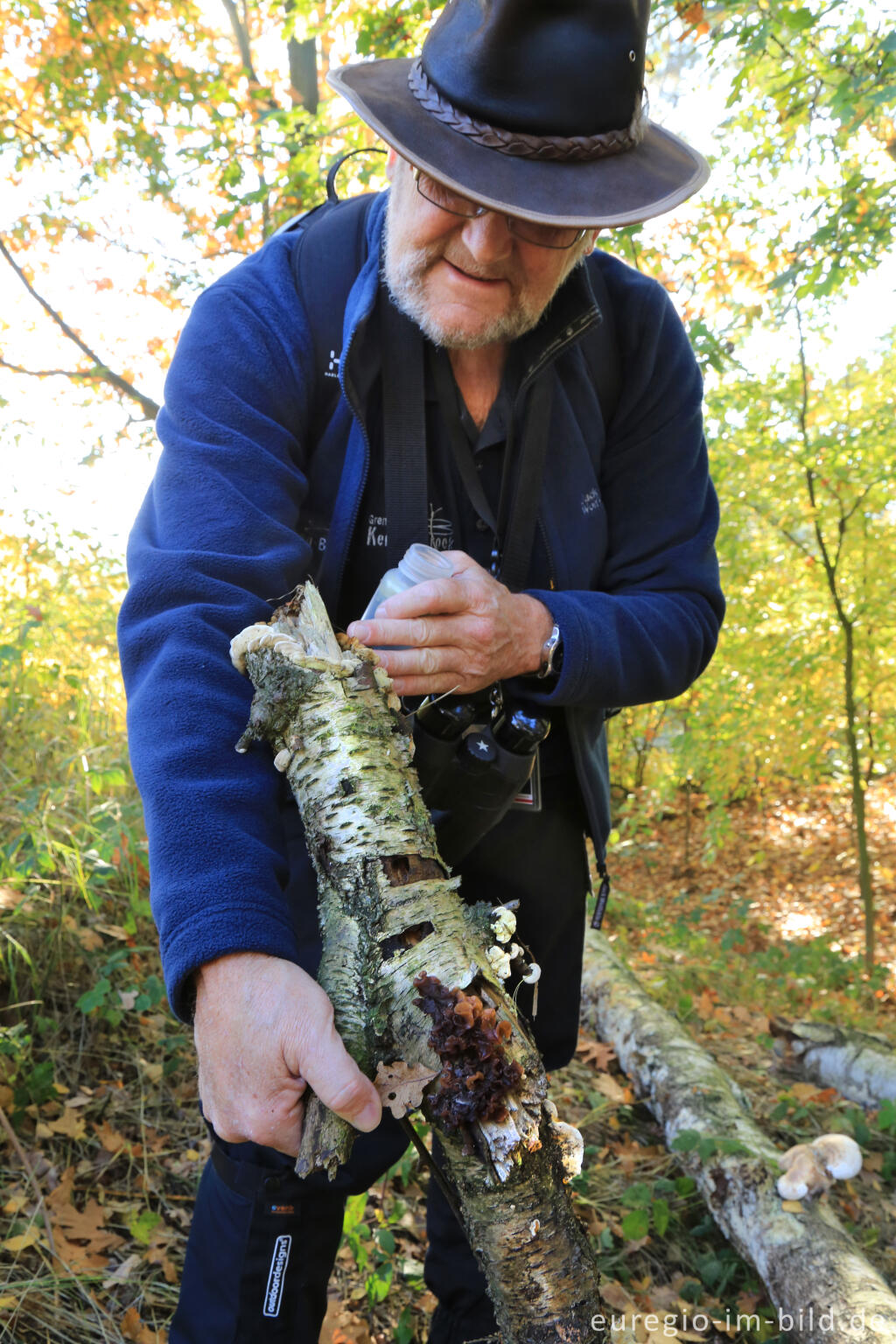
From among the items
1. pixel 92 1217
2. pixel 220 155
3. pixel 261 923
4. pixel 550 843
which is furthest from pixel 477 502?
pixel 220 155

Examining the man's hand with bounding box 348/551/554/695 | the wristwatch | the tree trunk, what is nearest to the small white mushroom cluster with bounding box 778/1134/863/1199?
the tree trunk

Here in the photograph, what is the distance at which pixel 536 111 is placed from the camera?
5.27ft

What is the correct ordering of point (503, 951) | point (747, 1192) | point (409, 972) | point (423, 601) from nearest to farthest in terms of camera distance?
1. point (409, 972)
2. point (503, 951)
3. point (423, 601)
4. point (747, 1192)

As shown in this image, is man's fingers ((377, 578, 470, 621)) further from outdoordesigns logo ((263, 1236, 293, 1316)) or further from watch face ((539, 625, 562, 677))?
outdoordesigns logo ((263, 1236, 293, 1316))

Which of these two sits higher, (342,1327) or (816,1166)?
(816,1166)

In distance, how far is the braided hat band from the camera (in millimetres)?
1614

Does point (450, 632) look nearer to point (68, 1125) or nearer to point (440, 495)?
point (440, 495)

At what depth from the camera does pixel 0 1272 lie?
6.91ft

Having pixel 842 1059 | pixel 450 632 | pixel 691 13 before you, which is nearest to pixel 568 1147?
pixel 450 632

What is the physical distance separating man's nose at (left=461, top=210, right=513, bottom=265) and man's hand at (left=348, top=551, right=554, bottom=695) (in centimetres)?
64

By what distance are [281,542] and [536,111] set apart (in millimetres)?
941

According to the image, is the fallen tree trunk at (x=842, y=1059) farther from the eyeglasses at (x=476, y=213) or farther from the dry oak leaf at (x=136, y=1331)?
the eyeglasses at (x=476, y=213)

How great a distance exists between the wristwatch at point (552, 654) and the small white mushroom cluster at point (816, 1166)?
1.91 m

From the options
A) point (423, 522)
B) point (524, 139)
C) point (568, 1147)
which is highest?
point (524, 139)
